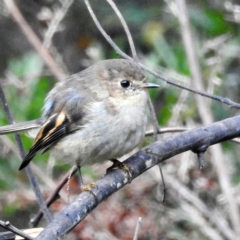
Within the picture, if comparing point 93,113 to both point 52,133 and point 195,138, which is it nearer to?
point 52,133

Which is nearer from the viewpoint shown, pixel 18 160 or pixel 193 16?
pixel 18 160

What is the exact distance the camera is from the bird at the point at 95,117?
4168 mm

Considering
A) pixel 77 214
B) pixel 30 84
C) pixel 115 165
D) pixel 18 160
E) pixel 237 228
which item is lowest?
pixel 237 228

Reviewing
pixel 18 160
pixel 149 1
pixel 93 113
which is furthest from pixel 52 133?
pixel 149 1

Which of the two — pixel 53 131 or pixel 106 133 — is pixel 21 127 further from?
pixel 106 133

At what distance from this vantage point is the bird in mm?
4168

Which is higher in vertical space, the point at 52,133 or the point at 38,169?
the point at 52,133

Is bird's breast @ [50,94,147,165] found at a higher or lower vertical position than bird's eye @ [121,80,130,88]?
lower

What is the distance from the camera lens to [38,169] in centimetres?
625

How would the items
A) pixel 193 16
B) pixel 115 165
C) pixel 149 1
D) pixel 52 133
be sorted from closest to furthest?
1. pixel 115 165
2. pixel 52 133
3. pixel 193 16
4. pixel 149 1

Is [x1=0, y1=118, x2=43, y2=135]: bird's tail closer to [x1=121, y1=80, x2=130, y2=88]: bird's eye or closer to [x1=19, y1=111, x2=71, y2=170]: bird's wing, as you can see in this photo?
[x1=19, y1=111, x2=71, y2=170]: bird's wing

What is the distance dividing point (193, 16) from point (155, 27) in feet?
1.89

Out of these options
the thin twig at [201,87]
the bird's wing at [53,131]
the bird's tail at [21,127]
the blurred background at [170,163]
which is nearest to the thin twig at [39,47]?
the blurred background at [170,163]

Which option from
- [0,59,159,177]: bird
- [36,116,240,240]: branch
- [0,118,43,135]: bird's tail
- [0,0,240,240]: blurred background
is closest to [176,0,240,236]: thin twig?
[0,0,240,240]: blurred background
